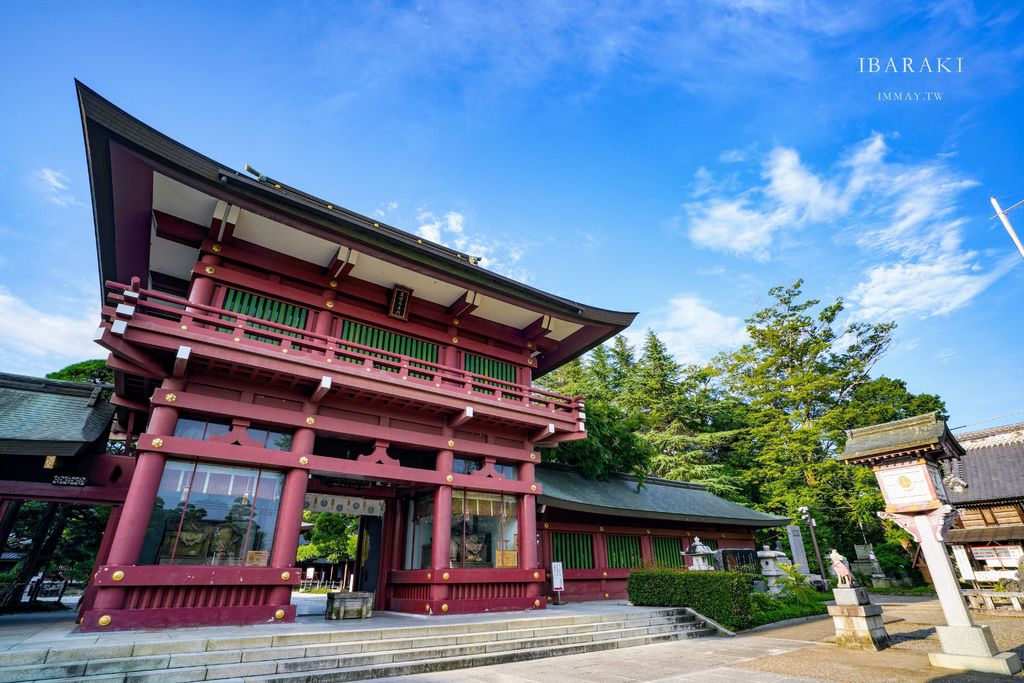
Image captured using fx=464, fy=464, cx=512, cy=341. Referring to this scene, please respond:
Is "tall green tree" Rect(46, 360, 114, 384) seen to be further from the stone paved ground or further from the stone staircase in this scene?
the stone paved ground

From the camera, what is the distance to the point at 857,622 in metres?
9.83

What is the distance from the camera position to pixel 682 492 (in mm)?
23328

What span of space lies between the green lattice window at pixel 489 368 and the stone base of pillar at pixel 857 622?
9.48 m

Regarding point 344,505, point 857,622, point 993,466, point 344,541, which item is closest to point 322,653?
point 344,505

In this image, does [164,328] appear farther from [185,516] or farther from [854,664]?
[854,664]

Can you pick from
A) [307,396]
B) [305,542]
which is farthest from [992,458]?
[305,542]

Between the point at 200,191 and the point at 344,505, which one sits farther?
the point at 344,505

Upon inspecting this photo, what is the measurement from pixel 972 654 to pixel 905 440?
12.7 feet

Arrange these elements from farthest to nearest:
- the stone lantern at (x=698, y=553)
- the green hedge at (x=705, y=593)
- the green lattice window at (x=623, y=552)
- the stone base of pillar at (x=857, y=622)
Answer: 1. the green lattice window at (x=623, y=552)
2. the stone lantern at (x=698, y=553)
3. the green hedge at (x=705, y=593)
4. the stone base of pillar at (x=857, y=622)

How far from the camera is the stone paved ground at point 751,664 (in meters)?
7.21

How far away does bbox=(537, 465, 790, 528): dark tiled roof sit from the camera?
633 inches

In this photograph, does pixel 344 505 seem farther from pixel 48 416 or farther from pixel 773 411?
pixel 773 411

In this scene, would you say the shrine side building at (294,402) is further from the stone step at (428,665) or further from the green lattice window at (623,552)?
the stone step at (428,665)

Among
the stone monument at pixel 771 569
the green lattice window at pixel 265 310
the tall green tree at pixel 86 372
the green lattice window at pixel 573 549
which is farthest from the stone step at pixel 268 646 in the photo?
the tall green tree at pixel 86 372
